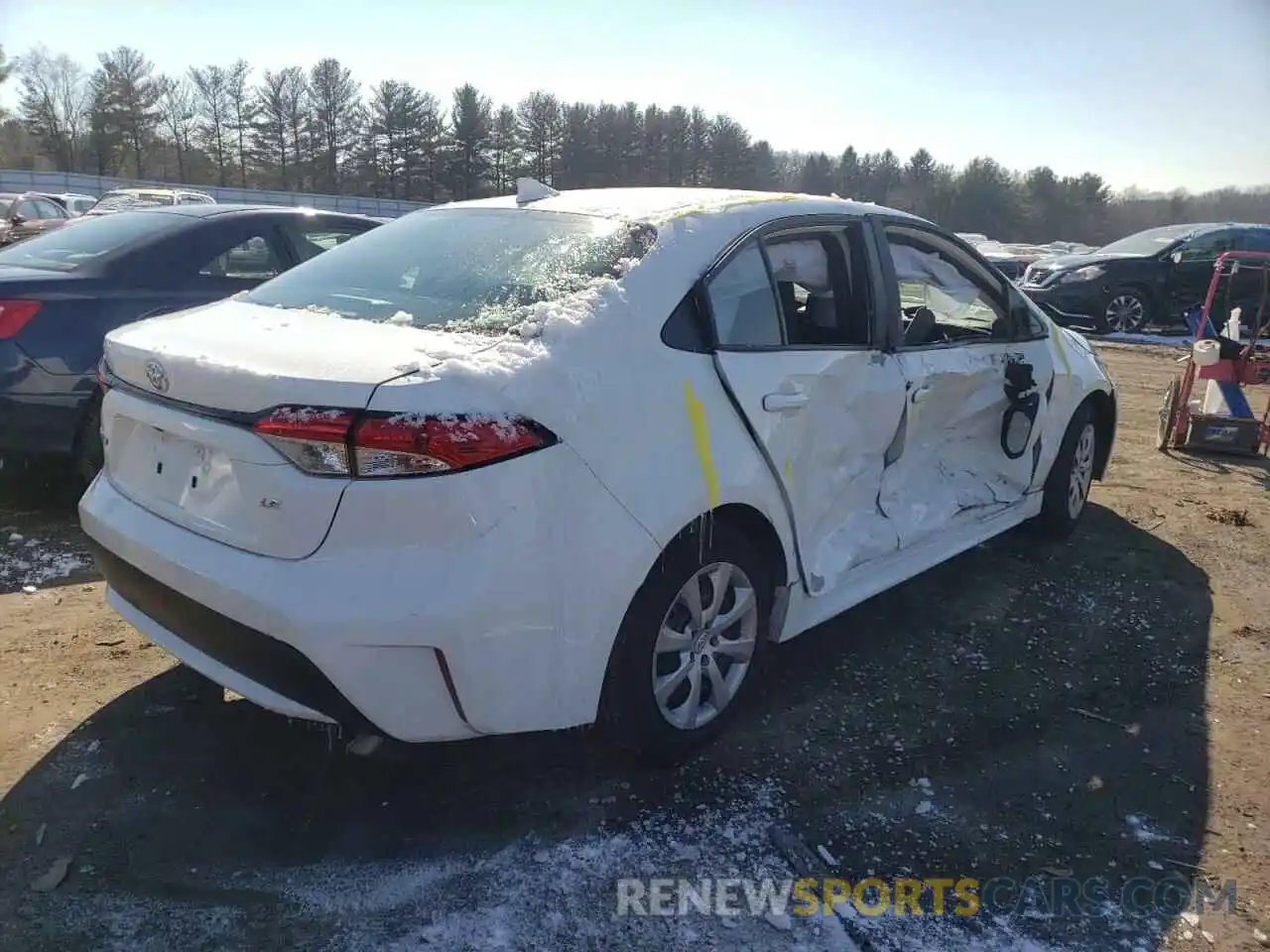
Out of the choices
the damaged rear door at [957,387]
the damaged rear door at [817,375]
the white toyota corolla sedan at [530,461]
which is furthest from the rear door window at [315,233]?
the damaged rear door at [957,387]

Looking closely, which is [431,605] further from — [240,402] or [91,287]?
[91,287]

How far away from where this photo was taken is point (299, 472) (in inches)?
84.4

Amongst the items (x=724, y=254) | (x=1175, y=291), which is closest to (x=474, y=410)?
(x=724, y=254)

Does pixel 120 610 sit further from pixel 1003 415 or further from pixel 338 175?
pixel 338 175

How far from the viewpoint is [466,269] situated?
111 inches

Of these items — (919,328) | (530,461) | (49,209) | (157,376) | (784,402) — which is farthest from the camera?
Result: (49,209)

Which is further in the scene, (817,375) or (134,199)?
(134,199)

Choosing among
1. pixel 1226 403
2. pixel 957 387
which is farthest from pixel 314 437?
pixel 1226 403

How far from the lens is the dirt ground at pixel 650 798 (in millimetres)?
2223

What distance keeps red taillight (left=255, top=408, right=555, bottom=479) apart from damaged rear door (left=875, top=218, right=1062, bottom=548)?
1852mm

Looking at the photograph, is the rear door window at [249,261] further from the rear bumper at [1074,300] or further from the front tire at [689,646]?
the rear bumper at [1074,300]

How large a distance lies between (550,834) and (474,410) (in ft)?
3.85

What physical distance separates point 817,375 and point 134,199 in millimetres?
28500

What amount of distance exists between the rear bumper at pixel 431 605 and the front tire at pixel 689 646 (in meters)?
0.13
